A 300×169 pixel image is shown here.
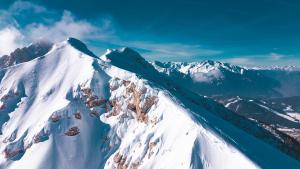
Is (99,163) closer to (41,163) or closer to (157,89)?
(41,163)

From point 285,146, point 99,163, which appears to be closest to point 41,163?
point 99,163

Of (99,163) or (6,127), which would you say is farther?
(6,127)

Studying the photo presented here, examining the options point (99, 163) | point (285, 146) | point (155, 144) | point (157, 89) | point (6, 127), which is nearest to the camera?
point (155, 144)

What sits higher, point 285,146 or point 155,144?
point 155,144

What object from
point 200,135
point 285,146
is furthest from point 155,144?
point 285,146

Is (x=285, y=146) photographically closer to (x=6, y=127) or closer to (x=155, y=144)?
(x=155, y=144)

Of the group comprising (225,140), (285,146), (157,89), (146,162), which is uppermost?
(157,89)

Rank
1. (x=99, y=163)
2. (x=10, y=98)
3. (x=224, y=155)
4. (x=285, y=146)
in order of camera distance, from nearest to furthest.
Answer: (x=224, y=155) < (x=99, y=163) < (x=10, y=98) < (x=285, y=146)
